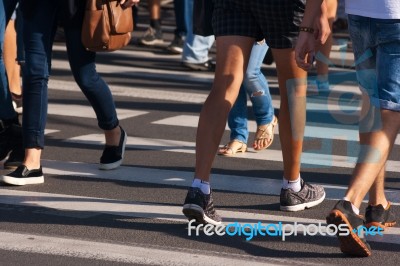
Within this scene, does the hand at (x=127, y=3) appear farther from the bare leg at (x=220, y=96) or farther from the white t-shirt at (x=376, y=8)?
the white t-shirt at (x=376, y=8)

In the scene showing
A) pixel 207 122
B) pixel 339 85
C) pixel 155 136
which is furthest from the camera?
pixel 339 85

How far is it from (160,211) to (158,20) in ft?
31.7

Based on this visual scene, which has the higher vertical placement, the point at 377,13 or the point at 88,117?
the point at 377,13

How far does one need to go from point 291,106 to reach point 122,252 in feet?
4.26

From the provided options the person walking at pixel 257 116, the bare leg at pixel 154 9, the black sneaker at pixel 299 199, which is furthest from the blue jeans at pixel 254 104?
the bare leg at pixel 154 9

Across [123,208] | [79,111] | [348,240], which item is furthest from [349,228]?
[79,111]

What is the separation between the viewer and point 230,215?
599 cm

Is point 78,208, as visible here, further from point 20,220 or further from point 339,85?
point 339,85

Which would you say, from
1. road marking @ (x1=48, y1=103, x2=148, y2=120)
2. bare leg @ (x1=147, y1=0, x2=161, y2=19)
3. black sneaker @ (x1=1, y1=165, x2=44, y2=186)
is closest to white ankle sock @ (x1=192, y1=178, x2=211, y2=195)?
black sneaker @ (x1=1, y1=165, x2=44, y2=186)

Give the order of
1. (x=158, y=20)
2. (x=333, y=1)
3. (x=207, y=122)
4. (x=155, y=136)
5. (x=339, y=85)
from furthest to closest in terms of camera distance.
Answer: (x=158, y=20) → (x=339, y=85) → (x=333, y=1) → (x=155, y=136) → (x=207, y=122)

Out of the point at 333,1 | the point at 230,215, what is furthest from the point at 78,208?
the point at 333,1

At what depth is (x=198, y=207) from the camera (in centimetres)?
559

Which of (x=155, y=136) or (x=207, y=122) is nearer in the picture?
(x=207, y=122)

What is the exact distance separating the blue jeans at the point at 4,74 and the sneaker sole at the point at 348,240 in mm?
2892
